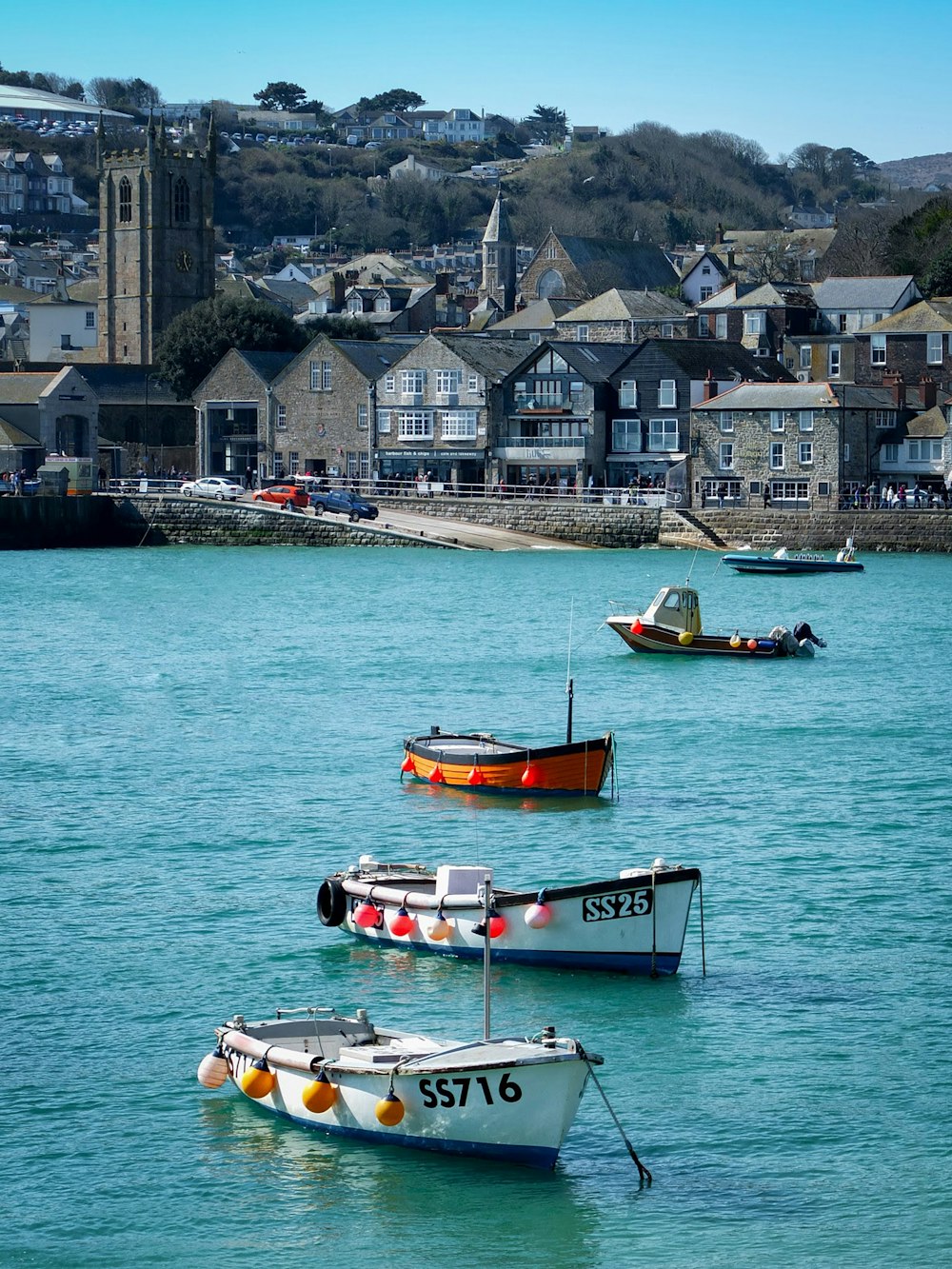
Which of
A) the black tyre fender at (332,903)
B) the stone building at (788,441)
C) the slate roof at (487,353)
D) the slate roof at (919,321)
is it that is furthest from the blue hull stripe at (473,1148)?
the slate roof at (919,321)

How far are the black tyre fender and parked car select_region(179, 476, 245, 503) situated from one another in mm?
70617

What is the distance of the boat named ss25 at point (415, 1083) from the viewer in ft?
52.4

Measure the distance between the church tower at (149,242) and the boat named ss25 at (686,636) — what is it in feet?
268

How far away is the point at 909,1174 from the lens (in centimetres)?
1705

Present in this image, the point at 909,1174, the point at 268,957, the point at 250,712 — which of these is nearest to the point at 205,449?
the point at 250,712

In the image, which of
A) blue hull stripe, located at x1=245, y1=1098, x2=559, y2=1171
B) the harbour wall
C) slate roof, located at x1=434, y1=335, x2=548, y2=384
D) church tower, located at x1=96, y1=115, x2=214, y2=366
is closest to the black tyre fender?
blue hull stripe, located at x1=245, y1=1098, x2=559, y2=1171

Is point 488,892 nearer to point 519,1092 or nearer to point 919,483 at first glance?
point 519,1092

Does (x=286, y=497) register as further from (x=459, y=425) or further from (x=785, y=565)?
(x=785, y=565)

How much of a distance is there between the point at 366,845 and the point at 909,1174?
12.9 metres

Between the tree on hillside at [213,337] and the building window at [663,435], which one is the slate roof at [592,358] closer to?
the building window at [663,435]

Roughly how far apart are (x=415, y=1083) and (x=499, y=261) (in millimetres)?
152380

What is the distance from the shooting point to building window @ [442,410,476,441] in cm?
10075

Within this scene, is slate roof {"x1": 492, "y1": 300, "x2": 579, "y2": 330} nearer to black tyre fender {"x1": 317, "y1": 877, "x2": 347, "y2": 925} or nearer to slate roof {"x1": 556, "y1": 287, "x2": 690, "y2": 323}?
slate roof {"x1": 556, "y1": 287, "x2": 690, "y2": 323}

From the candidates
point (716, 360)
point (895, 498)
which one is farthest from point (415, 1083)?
point (716, 360)
